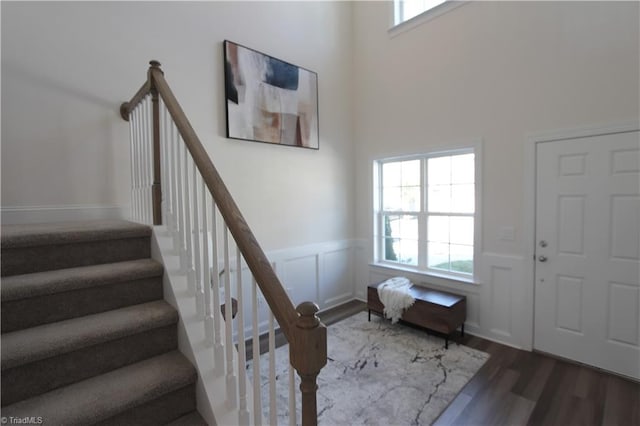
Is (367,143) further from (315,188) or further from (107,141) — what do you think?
(107,141)

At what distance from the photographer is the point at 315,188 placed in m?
3.89

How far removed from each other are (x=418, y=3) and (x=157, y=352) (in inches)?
176

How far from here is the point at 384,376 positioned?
8.21ft

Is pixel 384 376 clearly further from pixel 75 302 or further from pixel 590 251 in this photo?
pixel 75 302

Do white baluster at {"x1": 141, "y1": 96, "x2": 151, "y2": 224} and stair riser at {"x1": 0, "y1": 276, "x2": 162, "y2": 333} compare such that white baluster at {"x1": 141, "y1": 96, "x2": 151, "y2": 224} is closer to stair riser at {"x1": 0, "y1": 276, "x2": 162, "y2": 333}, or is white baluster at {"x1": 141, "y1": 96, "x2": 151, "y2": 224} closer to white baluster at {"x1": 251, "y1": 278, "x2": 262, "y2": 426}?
stair riser at {"x1": 0, "y1": 276, "x2": 162, "y2": 333}

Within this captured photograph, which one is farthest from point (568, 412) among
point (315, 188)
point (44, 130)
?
point (44, 130)

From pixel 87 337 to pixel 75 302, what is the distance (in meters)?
0.27

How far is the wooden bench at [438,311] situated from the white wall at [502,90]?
0.27 m

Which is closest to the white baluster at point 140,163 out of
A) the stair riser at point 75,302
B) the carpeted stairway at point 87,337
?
the carpeted stairway at point 87,337

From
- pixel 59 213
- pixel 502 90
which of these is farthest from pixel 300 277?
pixel 502 90

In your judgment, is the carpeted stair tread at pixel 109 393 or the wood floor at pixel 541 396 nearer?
the carpeted stair tread at pixel 109 393

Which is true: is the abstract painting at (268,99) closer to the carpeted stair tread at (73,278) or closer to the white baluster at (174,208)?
the white baluster at (174,208)

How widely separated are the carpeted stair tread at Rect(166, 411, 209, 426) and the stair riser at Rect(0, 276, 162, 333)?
0.61 metres

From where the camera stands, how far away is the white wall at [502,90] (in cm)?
252
